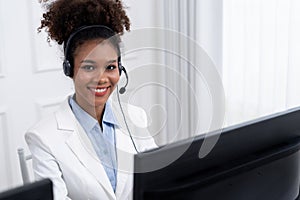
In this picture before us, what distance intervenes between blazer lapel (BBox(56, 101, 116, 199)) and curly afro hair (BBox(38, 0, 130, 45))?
230mm

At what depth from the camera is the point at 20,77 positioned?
7.69ft

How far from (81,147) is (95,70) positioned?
0.73 ft

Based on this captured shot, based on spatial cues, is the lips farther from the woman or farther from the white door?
the white door

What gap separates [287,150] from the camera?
2.51 feet

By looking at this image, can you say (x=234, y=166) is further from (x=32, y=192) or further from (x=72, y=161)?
(x=72, y=161)

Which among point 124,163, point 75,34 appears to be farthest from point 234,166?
point 75,34

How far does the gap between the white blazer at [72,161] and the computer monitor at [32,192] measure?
591mm

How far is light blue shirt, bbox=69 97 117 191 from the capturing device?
124 centimetres

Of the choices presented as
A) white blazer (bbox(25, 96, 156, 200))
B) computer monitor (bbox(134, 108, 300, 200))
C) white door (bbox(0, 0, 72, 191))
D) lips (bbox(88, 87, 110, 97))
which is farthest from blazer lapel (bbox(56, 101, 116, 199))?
white door (bbox(0, 0, 72, 191))

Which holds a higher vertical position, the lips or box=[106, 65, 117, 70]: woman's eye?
box=[106, 65, 117, 70]: woman's eye

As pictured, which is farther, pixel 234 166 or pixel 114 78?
pixel 114 78

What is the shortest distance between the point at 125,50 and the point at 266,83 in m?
1.16

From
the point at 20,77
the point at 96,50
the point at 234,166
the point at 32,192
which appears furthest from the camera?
the point at 20,77

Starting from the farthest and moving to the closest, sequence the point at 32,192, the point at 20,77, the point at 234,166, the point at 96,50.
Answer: the point at 20,77 → the point at 96,50 → the point at 234,166 → the point at 32,192
